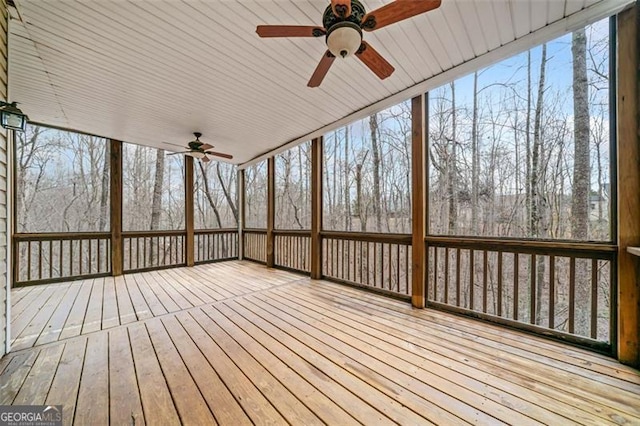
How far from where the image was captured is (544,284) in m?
3.91

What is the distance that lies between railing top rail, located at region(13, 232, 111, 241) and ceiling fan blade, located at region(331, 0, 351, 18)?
5.75 m

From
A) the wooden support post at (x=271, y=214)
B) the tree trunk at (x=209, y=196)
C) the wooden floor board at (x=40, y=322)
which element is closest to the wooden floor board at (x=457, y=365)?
the wooden floor board at (x=40, y=322)

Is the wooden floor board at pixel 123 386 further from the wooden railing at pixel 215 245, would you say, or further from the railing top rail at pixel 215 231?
the wooden railing at pixel 215 245

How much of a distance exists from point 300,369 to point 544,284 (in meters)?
4.34

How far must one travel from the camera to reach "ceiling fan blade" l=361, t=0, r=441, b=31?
1.51 meters

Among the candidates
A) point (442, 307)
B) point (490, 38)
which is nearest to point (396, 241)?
point (442, 307)

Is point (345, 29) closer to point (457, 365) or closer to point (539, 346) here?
point (457, 365)

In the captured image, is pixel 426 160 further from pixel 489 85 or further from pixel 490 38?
pixel 489 85

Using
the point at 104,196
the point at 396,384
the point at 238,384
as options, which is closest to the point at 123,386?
the point at 238,384

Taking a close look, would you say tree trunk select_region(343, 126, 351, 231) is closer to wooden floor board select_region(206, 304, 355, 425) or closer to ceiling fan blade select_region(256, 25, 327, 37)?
wooden floor board select_region(206, 304, 355, 425)

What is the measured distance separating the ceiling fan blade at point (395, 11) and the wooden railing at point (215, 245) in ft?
19.0

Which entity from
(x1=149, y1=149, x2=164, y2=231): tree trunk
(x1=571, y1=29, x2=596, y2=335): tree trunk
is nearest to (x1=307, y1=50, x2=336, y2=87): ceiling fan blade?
Answer: (x1=571, y1=29, x2=596, y2=335): tree trunk

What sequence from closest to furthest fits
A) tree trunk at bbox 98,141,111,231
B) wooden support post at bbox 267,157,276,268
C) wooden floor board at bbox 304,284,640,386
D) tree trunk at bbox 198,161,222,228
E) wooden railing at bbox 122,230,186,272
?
1. wooden floor board at bbox 304,284,640,386
2. wooden railing at bbox 122,230,186,272
3. wooden support post at bbox 267,157,276,268
4. tree trunk at bbox 98,141,111,231
5. tree trunk at bbox 198,161,222,228

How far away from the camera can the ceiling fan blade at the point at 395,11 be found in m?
1.51
